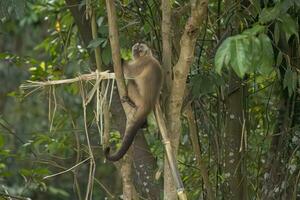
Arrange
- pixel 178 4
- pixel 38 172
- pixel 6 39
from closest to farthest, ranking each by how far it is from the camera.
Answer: pixel 178 4, pixel 38 172, pixel 6 39

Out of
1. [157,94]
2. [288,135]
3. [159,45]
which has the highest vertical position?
[159,45]

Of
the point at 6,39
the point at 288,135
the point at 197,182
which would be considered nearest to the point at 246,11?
the point at 288,135

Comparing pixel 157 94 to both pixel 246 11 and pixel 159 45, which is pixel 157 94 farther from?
pixel 246 11

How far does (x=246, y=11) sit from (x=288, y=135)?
75cm

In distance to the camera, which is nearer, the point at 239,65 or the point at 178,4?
the point at 239,65

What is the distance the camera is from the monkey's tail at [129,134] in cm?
294

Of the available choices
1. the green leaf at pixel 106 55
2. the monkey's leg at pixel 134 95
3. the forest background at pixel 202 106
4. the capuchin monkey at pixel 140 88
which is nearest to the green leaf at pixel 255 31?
the forest background at pixel 202 106

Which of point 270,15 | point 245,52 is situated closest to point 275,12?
point 270,15

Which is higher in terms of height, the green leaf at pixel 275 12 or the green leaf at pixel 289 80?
the green leaf at pixel 275 12

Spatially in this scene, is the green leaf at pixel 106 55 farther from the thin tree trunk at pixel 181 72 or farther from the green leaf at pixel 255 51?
the green leaf at pixel 255 51

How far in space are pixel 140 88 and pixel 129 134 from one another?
1.68 ft

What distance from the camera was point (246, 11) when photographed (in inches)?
129

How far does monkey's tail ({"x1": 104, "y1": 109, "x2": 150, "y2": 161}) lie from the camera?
2941 millimetres

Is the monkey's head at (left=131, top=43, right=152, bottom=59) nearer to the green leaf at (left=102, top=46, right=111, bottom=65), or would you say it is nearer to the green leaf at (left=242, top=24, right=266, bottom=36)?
the green leaf at (left=102, top=46, right=111, bottom=65)
